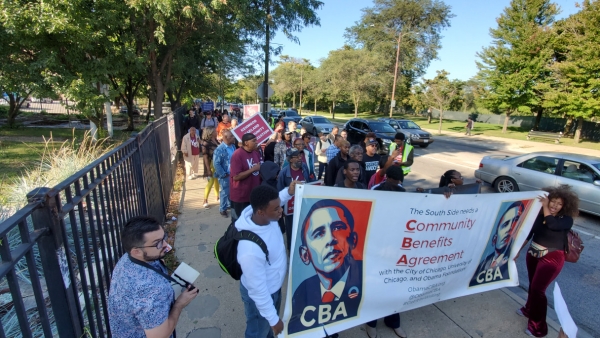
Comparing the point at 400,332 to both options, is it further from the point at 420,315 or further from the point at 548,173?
the point at 548,173

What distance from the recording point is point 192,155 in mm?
8609

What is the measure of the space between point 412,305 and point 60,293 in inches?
115

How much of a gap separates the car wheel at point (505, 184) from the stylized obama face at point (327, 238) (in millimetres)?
7230

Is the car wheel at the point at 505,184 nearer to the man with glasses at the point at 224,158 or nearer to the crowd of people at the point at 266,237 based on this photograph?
the crowd of people at the point at 266,237

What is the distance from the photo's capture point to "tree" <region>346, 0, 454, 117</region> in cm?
4534

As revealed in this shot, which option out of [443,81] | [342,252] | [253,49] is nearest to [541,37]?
[443,81]

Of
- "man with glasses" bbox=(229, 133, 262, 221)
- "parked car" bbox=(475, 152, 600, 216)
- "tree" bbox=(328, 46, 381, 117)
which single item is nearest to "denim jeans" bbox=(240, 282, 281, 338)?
"man with glasses" bbox=(229, 133, 262, 221)

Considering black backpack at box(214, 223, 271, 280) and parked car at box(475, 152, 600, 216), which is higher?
black backpack at box(214, 223, 271, 280)

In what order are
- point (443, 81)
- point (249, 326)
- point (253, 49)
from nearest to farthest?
point (249, 326), point (253, 49), point (443, 81)

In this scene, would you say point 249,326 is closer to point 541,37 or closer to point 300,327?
point 300,327

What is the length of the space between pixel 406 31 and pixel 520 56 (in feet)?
77.4

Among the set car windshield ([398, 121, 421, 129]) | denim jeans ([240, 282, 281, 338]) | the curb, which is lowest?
the curb

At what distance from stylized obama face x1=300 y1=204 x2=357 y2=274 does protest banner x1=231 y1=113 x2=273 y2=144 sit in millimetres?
3617

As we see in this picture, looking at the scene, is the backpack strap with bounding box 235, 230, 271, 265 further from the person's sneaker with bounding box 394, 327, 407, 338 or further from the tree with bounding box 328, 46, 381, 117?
the tree with bounding box 328, 46, 381, 117
